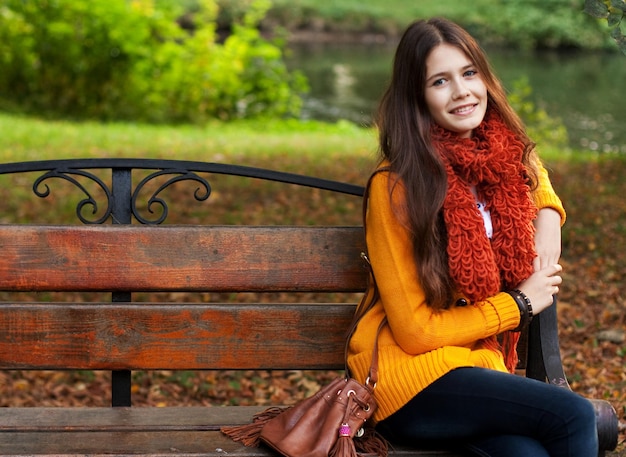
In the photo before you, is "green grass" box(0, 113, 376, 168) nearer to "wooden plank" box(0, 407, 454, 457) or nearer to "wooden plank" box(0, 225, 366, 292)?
"wooden plank" box(0, 225, 366, 292)

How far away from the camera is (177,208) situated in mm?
6438

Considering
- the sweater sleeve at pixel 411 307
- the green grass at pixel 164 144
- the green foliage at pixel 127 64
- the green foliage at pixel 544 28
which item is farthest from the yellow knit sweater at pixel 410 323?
the green foliage at pixel 544 28

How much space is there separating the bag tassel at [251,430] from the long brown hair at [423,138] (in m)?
0.57

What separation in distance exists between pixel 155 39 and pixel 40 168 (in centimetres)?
1034

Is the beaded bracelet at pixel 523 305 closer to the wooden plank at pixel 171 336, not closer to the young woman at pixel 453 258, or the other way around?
the young woman at pixel 453 258

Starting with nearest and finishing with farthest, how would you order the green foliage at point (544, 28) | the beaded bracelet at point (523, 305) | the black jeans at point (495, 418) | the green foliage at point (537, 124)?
the black jeans at point (495, 418) < the beaded bracelet at point (523, 305) < the green foliage at point (537, 124) < the green foliage at point (544, 28)

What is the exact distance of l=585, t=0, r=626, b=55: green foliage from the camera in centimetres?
280

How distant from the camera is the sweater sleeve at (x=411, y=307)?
2.59 metres

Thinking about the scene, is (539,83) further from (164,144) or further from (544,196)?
(544,196)

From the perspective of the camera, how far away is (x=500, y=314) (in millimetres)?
2611

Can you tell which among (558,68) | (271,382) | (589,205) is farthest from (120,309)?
(558,68)

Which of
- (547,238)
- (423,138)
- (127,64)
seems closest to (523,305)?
(547,238)

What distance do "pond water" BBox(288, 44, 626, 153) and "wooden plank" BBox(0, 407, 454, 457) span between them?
7101 millimetres

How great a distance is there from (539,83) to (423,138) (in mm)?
18024
